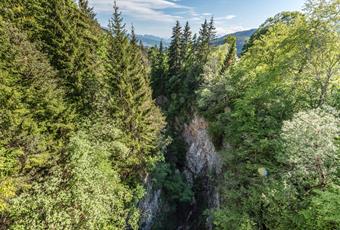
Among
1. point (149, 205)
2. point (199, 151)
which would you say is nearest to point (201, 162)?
point (199, 151)

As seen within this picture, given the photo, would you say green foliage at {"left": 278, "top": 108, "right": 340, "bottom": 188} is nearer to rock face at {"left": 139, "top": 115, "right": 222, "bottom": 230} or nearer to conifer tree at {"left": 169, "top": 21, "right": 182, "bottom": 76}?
rock face at {"left": 139, "top": 115, "right": 222, "bottom": 230}

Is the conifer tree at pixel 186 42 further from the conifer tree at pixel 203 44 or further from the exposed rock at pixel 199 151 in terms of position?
the exposed rock at pixel 199 151

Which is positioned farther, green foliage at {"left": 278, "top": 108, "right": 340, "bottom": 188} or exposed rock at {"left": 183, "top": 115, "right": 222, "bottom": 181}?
exposed rock at {"left": 183, "top": 115, "right": 222, "bottom": 181}

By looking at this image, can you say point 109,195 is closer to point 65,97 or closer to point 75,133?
point 75,133

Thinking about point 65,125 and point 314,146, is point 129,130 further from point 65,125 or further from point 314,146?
point 314,146

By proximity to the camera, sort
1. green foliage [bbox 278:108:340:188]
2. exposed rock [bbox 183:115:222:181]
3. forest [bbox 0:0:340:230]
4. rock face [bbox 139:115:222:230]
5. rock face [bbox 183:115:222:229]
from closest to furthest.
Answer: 1. green foliage [bbox 278:108:340:188]
2. forest [bbox 0:0:340:230]
3. rock face [bbox 139:115:222:230]
4. rock face [bbox 183:115:222:229]
5. exposed rock [bbox 183:115:222:181]

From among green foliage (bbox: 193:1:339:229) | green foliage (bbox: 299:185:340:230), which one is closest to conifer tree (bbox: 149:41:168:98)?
green foliage (bbox: 193:1:339:229)
